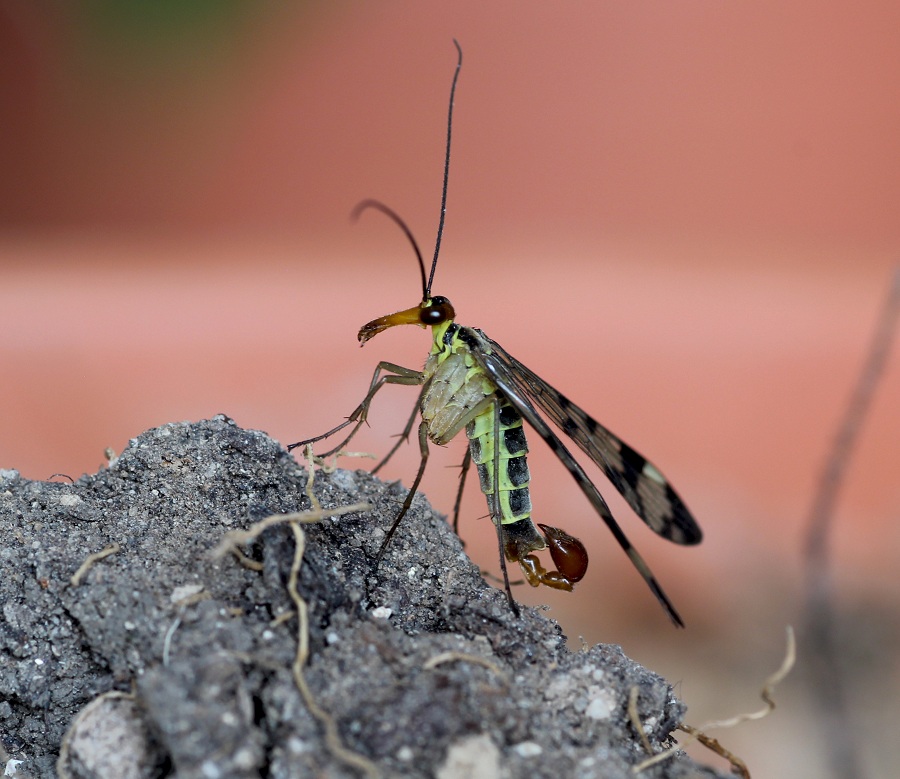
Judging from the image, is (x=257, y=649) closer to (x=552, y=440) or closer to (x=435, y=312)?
(x=552, y=440)

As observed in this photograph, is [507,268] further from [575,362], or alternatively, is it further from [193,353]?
[193,353]

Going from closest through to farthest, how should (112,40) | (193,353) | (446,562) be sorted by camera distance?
(446,562), (193,353), (112,40)

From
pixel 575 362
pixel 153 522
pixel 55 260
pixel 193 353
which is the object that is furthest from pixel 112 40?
pixel 153 522

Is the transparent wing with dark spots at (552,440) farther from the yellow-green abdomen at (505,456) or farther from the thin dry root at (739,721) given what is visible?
the thin dry root at (739,721)

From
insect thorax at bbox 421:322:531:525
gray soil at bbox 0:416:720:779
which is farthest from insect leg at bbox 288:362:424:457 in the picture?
gray soil at bbox 0:416:720:779

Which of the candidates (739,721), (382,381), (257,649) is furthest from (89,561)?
(739,721)
